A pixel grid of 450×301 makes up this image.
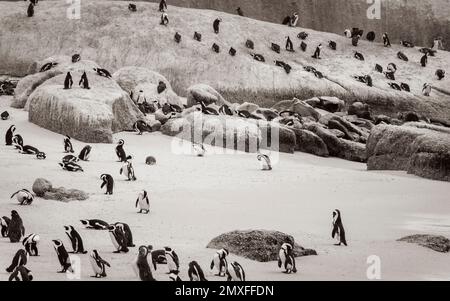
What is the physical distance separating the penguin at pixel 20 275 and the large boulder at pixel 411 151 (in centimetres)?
1125

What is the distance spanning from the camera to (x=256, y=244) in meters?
10.4

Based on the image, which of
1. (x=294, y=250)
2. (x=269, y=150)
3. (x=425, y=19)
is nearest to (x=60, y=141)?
(x=269, y=150)

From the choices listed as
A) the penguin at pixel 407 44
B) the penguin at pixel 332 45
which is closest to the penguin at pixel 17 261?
the penguin at pixel 332 45

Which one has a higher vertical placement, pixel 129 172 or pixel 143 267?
pixel 143 267

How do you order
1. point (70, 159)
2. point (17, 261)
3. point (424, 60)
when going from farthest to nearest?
point (424, 60)
point (70, 159)
point (17, 261)

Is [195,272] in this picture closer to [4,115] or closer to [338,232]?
[338,232]

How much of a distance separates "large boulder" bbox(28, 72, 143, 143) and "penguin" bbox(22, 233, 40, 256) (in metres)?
9.80

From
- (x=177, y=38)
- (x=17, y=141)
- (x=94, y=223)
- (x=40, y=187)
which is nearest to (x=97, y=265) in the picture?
(x=94, y=223)

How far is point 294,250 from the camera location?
10.5 meters

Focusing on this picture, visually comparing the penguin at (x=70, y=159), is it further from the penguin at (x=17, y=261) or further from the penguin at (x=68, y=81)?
the penguin at (x=17, y=261)

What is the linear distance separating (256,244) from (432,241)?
231cm
